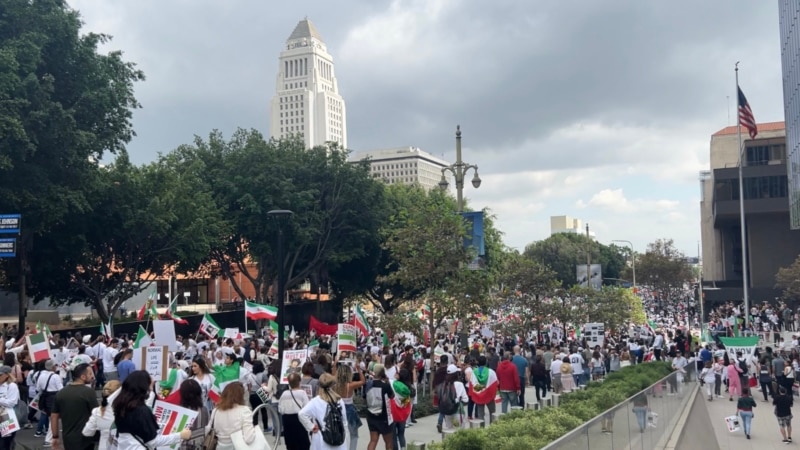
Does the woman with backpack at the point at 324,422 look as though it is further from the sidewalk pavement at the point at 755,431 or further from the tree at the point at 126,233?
the tree at the point at 126,233

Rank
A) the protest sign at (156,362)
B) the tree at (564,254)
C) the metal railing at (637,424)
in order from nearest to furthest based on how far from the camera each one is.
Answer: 1. the metal railing at (637,424)
2. the protest sign at (156,362)
3. the tree at (564,254)

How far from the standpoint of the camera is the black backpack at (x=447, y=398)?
49.6ft

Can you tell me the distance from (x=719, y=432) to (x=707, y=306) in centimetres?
5562

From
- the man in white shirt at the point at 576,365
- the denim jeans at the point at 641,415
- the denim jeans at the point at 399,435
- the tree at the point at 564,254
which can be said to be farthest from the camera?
the tree at the point at 564,254

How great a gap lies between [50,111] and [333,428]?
73.9 ft

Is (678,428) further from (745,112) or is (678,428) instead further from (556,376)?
(745,112)

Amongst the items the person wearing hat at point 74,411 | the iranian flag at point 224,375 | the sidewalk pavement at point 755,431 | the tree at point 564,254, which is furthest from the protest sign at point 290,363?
the tree at point 564,254

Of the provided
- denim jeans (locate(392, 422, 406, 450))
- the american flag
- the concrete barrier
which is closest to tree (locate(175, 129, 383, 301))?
the concrete barrier

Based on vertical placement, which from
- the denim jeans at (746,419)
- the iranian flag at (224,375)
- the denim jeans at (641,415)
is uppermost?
the iranian flag at (224,375)

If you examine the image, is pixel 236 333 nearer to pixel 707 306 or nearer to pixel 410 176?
pixel 707 306

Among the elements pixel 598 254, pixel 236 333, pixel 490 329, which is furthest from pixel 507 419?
pixel 598 254

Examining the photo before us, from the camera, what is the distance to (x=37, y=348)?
1644 cm

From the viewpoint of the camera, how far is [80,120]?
30047 millimetres

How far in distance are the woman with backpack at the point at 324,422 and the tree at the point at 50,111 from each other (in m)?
19.9
